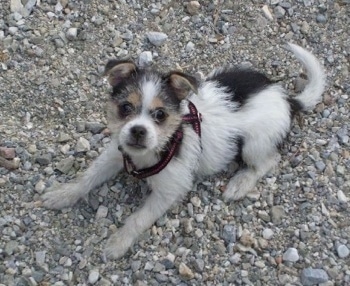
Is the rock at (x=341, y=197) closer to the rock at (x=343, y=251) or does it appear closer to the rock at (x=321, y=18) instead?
the rock at (x=343, y=251)

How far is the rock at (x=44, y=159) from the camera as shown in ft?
15.4

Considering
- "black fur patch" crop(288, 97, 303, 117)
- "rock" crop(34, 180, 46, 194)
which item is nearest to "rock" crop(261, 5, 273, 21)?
"black fur patch" crop(288, 97, 303, 117)

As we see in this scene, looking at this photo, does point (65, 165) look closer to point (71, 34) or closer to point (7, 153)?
point (7, 153)

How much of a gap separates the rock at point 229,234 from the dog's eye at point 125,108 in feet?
3.37

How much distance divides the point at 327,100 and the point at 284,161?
66cm

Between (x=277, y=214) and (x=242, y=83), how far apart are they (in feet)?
2.96

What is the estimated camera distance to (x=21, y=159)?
4.68 meters

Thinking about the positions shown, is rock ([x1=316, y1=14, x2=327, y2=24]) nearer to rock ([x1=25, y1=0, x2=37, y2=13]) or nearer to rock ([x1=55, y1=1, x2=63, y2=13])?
rock ([x1=55, y1=1, x2=63, y2=13])

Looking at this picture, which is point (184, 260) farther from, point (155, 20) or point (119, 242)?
point (155, 20)

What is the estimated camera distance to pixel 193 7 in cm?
558

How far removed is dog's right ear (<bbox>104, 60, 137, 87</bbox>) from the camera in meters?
4.08

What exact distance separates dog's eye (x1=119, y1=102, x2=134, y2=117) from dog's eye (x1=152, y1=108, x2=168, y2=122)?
14cm

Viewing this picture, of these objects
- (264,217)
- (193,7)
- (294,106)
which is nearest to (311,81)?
(294,106)

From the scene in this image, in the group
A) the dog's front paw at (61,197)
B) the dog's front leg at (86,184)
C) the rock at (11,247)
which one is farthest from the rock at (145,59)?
the rock at (11,247)
